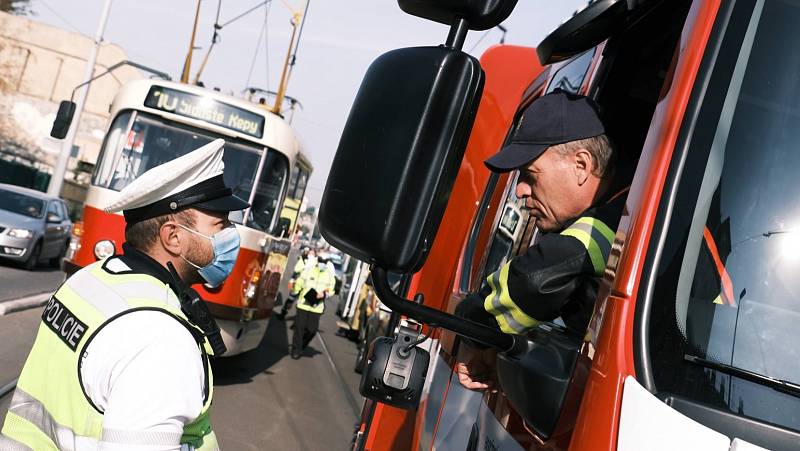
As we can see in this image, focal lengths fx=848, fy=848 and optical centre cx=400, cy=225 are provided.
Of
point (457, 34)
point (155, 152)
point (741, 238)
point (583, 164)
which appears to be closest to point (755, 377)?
point (741, 238)

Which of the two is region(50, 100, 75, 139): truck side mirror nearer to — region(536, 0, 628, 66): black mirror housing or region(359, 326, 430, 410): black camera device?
region(359, 326, 430, 410): black camera device

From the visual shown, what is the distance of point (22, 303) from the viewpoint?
11453 millimetres

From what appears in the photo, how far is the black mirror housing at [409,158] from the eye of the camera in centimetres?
172

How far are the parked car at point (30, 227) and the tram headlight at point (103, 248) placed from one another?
25.6ft

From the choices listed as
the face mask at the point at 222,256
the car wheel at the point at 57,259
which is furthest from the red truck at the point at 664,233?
the car wheel at the point at 57,259

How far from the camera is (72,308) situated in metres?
2.02

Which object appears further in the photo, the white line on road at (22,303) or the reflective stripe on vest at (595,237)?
the white line on road at (22,303)

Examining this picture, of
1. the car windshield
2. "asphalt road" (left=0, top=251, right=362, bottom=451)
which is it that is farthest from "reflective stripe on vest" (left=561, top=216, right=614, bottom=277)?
the car windshield

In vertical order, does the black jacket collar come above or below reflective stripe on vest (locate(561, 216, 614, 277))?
below

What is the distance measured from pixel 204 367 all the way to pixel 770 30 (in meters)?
1.45

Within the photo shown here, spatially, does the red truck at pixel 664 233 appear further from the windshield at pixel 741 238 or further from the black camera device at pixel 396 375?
the black camera device at pixel 396 375

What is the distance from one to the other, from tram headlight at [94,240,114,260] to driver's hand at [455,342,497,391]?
7618 mm

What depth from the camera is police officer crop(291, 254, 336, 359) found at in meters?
13.9

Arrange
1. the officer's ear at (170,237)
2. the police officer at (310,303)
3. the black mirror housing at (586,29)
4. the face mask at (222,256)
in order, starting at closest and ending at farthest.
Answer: the black mirror housing at (586,29) < the officer's ear at (170,237) < the face mask at (222,256) < the police officer at (310,303)
